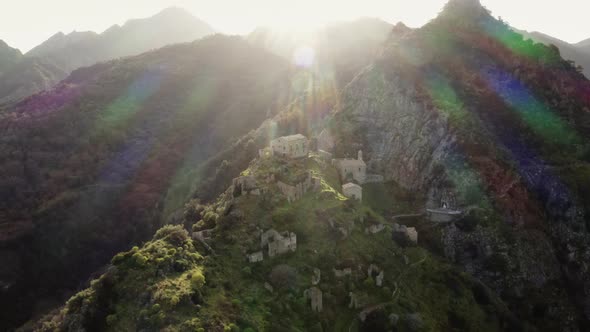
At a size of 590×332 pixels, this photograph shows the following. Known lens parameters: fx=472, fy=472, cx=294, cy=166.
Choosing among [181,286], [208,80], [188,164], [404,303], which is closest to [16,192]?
[188,164]

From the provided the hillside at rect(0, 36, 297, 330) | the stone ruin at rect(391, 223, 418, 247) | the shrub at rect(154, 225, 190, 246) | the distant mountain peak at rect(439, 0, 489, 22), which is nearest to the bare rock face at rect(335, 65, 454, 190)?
the stone ruin at rect(391, 223, 418, 247)

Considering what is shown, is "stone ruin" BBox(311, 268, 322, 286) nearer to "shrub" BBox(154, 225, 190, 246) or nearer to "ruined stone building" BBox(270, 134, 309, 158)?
"shrub" BBox(154, 225, 190, 246)

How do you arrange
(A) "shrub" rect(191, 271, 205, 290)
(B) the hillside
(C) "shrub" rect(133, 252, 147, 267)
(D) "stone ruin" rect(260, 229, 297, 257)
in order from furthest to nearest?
(B) the hillside → (D) "stone ruin" rect(260, 229, 297, 257) → (C) "shrub" rect(133, 252, 147, 267) → (A) "shrub" rect(191, 271, 205, 290)

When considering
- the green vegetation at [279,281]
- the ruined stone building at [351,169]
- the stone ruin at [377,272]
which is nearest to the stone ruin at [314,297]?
the green vegetation at [279,281]

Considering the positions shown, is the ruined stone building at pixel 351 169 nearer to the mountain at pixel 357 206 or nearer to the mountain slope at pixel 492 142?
the mountain at pixel 357 206

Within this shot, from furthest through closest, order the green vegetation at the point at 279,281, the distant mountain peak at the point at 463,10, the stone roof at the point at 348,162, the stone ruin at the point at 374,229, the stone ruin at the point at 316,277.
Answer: the distant mountain peak at the point at 463,10 < the stone roof at the point at 348,162 < the stone ruin at the point at 374,229 < the stone ruin at the point at 316,277 < the green vegetation at the point at 279,281
